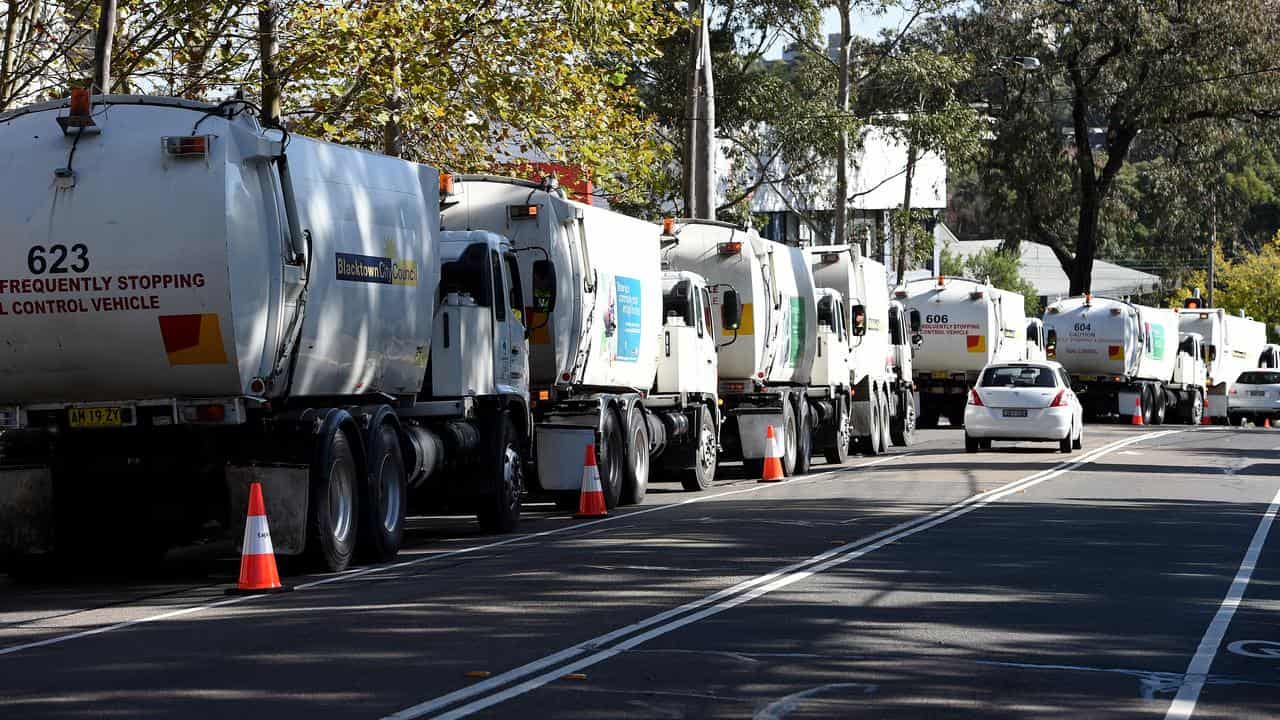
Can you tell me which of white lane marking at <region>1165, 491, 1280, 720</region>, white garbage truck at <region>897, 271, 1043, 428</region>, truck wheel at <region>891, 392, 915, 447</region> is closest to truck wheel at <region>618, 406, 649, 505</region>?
white lane marking at <region>1165, 491, 1280, 720</region>

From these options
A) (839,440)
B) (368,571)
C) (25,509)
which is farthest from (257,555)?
(839,440)

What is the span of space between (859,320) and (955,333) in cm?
1112

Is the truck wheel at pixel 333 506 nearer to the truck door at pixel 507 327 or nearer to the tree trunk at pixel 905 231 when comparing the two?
the truck door at pixel 507 327

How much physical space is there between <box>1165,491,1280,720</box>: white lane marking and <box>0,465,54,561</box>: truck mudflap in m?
8.15

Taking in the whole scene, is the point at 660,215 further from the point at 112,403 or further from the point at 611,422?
the point at 112,403

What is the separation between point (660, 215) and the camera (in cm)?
4853

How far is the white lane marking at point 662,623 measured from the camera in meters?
8.28

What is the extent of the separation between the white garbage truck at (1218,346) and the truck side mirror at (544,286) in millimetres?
40163

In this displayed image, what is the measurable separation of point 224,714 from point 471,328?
948 cm

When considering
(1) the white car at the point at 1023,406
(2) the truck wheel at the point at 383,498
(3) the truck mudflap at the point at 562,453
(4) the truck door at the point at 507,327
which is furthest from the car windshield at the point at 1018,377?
(2) the truck wheel at the point at 383,498

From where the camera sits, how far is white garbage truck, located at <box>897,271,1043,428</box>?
42125 millimetres

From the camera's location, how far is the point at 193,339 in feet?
42.0

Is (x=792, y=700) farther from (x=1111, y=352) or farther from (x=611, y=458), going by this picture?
(x=1111, y=352)

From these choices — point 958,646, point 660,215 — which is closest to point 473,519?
point 958,646
